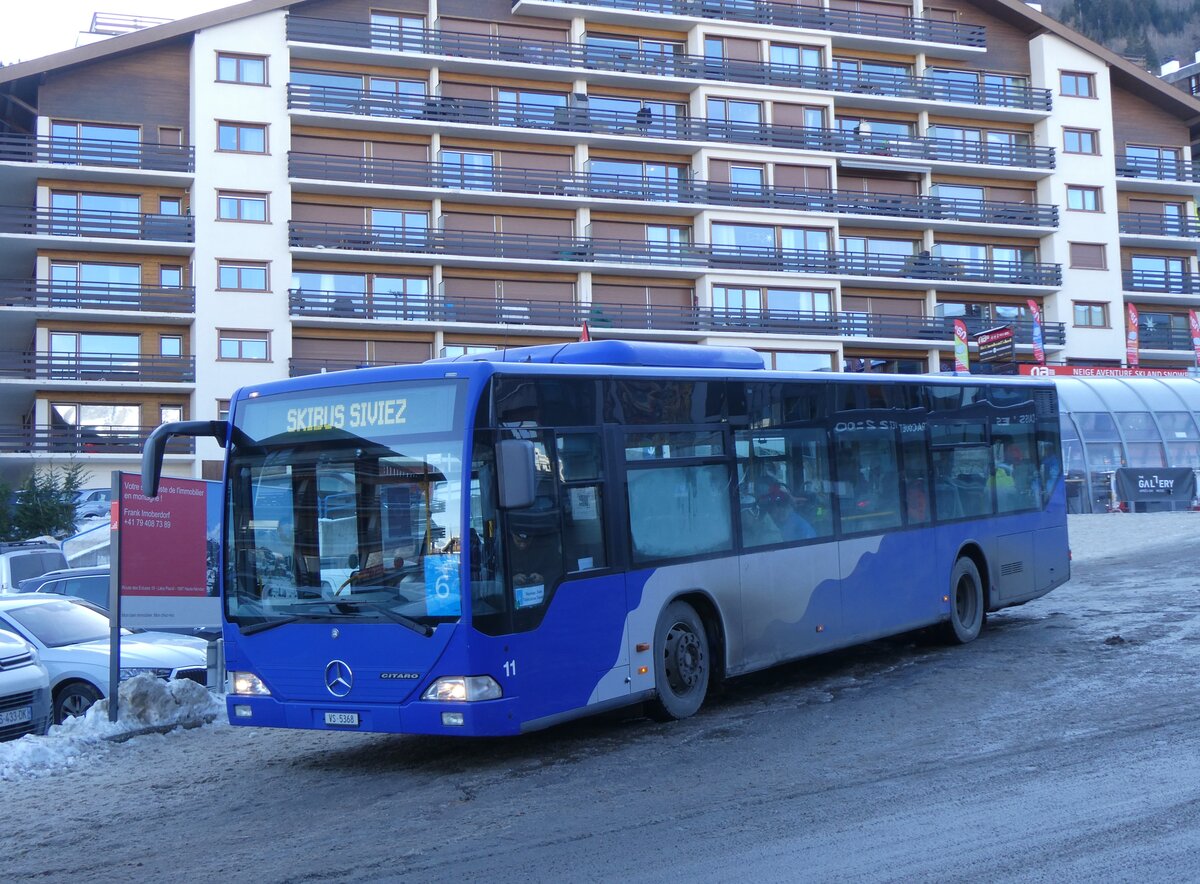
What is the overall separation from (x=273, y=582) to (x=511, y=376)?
94.7 inches

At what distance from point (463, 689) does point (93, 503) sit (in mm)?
38838

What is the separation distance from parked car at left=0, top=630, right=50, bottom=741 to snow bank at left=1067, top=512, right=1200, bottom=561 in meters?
19.8

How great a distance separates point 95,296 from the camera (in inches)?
1866

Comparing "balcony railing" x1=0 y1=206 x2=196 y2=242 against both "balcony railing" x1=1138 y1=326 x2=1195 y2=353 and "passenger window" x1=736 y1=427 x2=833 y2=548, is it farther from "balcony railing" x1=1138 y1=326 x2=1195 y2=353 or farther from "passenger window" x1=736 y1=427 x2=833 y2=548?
A: "balcony railing" x1=1138 y1=326 x2=1195 y2=353

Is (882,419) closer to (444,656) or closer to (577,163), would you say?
(444,656)

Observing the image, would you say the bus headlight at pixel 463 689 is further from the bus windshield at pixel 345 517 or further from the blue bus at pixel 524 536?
the bus windshield at pixel 345 517

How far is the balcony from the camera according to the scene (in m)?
64.9

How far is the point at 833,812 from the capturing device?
7.64 metres

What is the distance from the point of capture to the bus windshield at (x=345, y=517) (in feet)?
30.3

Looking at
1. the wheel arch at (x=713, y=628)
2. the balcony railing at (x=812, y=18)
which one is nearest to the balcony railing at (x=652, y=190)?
the balcony railing at (x=812, y=18)

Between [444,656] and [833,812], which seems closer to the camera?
[833,812]

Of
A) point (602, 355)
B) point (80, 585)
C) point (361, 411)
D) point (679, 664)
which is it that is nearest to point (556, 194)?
point (80, 585)

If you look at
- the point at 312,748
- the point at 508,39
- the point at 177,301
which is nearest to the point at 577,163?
the point at 508,39

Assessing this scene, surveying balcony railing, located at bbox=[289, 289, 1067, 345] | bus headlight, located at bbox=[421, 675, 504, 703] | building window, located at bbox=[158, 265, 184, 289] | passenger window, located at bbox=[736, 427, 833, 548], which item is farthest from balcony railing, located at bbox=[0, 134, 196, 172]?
bus headlight, located at bbox=[421, 675, 504, 703]
